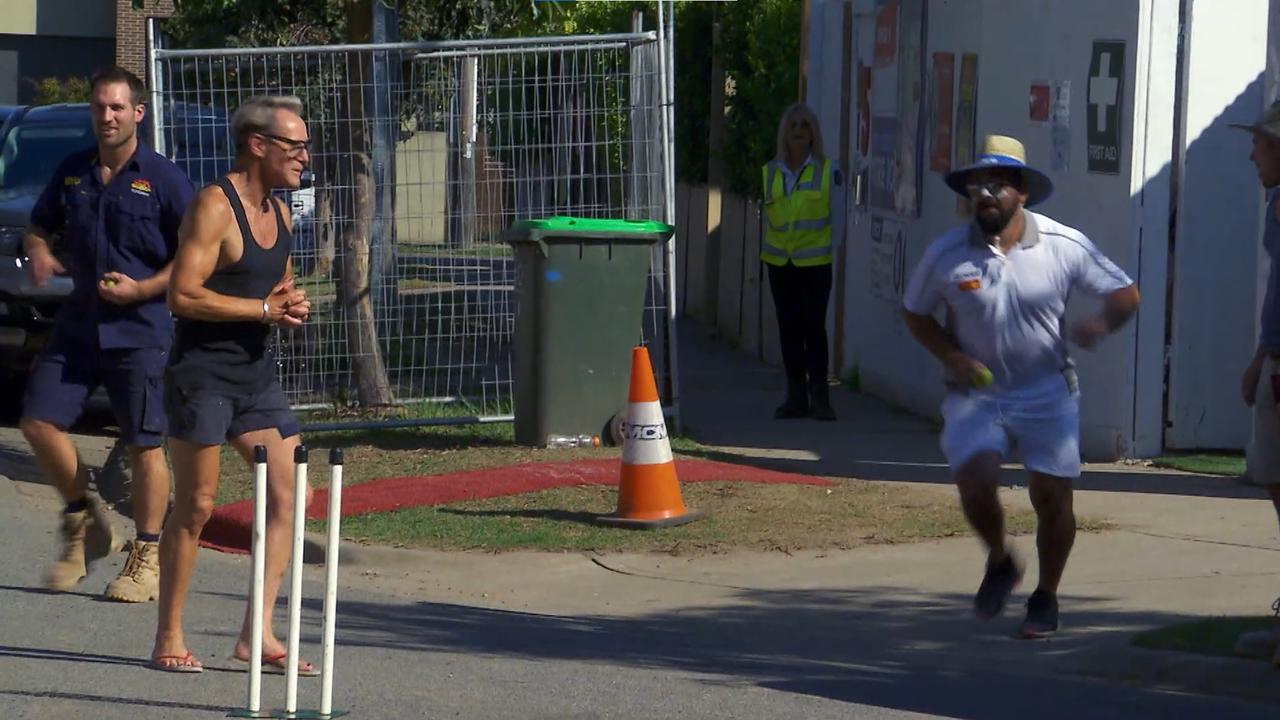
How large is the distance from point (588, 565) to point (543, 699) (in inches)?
94.6

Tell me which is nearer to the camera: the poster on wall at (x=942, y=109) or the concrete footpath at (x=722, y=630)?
the concrete footpath at (x=722, y=630)

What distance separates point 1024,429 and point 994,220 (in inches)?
29.9

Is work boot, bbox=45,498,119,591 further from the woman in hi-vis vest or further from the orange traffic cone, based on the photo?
the woman in hi-vis vest

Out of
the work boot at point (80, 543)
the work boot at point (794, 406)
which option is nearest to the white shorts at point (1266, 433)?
the work boot at point (80, 543)

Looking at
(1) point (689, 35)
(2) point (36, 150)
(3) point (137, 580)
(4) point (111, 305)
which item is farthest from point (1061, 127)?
(1) point (689, 35)

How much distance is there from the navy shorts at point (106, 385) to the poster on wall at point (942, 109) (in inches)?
243

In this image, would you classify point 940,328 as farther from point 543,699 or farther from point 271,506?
point 271,506

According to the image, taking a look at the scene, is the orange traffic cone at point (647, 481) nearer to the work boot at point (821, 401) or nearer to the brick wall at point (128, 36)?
the work boot at point (821, 401)

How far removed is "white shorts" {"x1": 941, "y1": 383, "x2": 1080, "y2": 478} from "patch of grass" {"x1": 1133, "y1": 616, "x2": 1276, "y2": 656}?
0.65 meters

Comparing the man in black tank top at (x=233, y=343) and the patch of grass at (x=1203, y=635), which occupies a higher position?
the man in black tank top at (x=233, y=343)

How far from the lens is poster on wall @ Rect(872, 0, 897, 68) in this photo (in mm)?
12898

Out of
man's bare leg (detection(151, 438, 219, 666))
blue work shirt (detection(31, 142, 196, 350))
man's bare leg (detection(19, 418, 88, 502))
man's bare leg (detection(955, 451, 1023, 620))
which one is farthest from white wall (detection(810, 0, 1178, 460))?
man's bare leg (detection(151, 438, 219, 666))

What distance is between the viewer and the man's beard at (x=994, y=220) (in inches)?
257

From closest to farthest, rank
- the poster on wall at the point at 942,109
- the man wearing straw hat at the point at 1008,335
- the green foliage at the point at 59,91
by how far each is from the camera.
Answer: the man wearing straw hat at the point at 1008,335 < the poster on wall at the point at 942,109 < the green foliage at the point at 59,91
